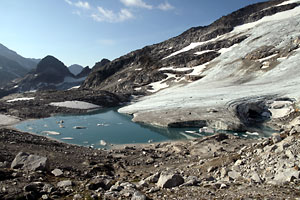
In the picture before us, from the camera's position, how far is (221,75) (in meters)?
61.0

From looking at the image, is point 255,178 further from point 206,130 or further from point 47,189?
point 206,130

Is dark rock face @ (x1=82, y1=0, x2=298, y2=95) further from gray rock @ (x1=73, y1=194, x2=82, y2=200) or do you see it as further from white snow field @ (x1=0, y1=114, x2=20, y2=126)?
gray rock @ (x1=73, y1=194, x2=82, y2=200)

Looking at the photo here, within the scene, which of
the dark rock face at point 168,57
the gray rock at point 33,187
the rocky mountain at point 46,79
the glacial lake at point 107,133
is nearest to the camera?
the gray rock at point 33,187

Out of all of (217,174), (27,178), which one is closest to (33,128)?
(27,178)

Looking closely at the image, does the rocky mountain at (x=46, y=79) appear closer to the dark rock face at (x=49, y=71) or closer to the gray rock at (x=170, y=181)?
the dark rock face at (x=49, y=71)

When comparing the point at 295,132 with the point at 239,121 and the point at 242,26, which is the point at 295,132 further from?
the point at 242,26

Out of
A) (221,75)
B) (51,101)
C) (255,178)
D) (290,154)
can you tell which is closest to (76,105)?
(51,101)

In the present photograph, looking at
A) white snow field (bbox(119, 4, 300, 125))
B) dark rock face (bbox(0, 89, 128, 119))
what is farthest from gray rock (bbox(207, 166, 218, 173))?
dark rock face (bbox(0, 89, 128, 119))

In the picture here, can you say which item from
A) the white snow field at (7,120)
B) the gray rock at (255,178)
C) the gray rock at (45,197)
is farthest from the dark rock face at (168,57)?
the gray rock at (45,197)

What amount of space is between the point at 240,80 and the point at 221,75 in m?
8.88

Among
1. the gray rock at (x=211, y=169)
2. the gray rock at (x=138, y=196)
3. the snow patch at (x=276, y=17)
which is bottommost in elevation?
the gray rock at (x=211, y=169)

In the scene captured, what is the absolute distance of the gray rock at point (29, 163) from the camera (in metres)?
10.2

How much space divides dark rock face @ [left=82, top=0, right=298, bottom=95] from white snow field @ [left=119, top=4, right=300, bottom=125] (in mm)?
8165

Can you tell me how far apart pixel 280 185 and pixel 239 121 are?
25149mm
